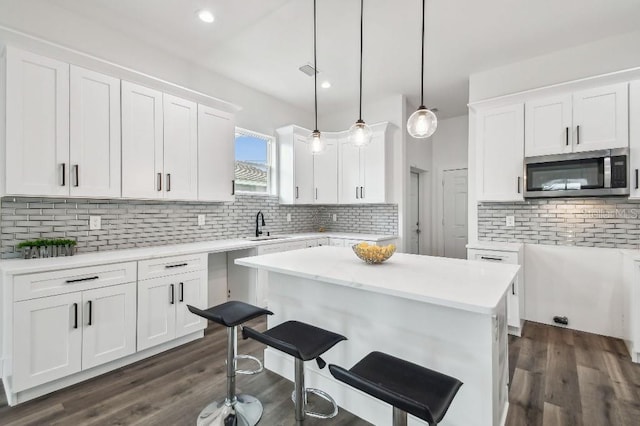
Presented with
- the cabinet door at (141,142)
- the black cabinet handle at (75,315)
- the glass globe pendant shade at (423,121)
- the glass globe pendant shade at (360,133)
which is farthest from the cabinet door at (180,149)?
the glass globe pendant shade at (423,121)

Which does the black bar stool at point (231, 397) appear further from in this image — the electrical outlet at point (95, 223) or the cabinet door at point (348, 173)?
the cabinet door at point (348, 173)

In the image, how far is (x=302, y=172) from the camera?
4.75 meters

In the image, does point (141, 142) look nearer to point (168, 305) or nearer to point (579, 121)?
point (168, 305)

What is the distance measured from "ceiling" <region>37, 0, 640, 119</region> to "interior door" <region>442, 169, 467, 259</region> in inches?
84.3

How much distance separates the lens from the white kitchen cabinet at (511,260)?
10.3 feet

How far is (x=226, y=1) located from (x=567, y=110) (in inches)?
137

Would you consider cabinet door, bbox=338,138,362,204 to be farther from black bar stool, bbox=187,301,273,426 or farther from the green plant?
the green plant

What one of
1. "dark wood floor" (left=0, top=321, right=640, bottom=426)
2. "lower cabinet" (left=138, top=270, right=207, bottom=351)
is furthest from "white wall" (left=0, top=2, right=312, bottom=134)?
"dark wood floor" (left=0, top=321, right=640, bottom=426)

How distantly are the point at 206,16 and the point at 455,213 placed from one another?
16.4 ft

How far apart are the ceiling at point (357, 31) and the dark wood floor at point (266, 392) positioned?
3.06m

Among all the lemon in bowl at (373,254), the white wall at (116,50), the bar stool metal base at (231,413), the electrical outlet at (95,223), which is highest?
the white wall at (116,50)

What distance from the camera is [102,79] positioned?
8.55ft

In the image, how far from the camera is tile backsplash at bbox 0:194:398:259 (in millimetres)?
2447

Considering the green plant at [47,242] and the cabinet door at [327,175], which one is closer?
the green plant at [47,242]
